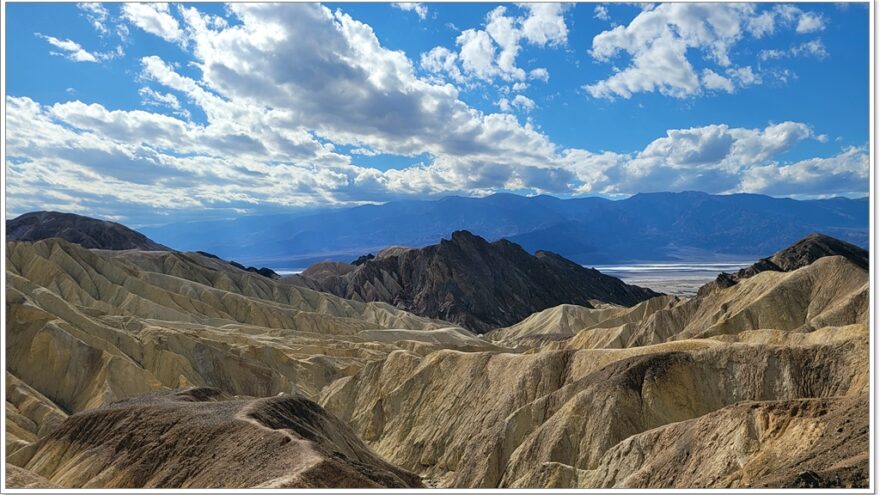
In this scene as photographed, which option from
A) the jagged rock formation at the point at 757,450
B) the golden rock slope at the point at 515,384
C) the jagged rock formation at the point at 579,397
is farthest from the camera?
the jagged rock formation at the point at 579,397

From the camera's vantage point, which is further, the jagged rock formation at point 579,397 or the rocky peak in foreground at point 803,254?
the rocky peak in foreground at point 803,254

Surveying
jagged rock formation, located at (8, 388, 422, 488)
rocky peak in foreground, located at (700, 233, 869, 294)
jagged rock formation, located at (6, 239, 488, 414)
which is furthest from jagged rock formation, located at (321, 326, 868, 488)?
rocky peak in foreground, located at (700, 233, 869, 294)

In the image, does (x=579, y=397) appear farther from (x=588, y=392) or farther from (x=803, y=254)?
(x=803, y=254)

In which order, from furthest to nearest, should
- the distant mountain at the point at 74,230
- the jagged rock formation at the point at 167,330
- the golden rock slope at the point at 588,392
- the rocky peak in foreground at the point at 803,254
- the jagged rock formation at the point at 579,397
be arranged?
the distant mountain at the point at 74,230 → the rocky peak in foreground at the point at 803,254 → the jagged rock formation at the point at 167,330 → the jagged rock formation at the point at 579,397 → the golden rock slope at the point at 588,392

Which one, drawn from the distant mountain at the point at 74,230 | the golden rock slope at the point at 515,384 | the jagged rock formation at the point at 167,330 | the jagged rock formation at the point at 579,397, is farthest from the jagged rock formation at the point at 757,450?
the distant mountain at the point at 74,230

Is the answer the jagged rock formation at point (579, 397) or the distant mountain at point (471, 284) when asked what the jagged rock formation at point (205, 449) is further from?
the distant mountain at point (471, 284)

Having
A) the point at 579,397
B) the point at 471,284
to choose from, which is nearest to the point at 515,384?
the point at 579,397

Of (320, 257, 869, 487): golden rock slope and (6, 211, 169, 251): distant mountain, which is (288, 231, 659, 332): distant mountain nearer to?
(6, 211, 169, 251): distant mountain
